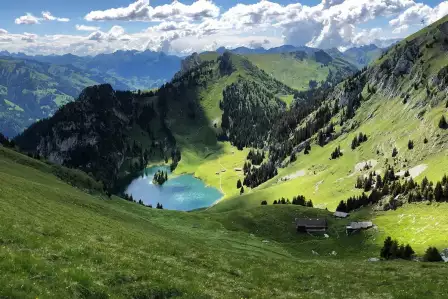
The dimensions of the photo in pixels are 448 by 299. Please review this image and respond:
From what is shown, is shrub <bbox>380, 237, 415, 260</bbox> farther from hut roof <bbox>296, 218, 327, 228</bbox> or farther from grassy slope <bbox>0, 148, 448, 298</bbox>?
grassy slope <bbox>0, 148, 448, 298</bbox>

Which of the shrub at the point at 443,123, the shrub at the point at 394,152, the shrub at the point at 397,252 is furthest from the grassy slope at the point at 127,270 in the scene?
the shrub at the point at 394,152

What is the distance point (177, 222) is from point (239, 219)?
2336 cm

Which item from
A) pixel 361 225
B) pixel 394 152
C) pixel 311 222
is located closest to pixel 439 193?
pixel 361 225

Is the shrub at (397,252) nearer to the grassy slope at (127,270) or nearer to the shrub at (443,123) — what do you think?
the grassy slope at (127,270)

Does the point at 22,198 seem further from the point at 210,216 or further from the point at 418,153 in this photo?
the point at 418,153

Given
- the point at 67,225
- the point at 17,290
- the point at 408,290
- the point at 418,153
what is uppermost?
the point at 418,153

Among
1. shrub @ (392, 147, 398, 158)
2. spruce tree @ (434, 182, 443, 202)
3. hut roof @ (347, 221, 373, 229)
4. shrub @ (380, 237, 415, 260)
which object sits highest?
shrub @ (392, 147, 398, 158)

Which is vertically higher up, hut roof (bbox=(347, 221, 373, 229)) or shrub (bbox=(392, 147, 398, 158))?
shrub (bbox=(392, 147, 398, 158))

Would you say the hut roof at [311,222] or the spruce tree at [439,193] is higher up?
the spruce tree at [439,193]

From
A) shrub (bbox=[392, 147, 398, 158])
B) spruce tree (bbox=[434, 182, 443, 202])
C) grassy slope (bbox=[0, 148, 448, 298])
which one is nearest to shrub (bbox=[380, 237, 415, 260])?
grassy slope (bbox=[0, 148, 448, 298])

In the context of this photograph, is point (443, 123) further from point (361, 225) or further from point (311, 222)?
point (311, 222)

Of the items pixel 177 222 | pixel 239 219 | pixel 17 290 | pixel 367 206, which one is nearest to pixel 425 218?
pixel 367 206

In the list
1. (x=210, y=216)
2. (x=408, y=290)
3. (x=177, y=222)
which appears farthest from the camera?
(x=210, y=216)

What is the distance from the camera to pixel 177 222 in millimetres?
95500
